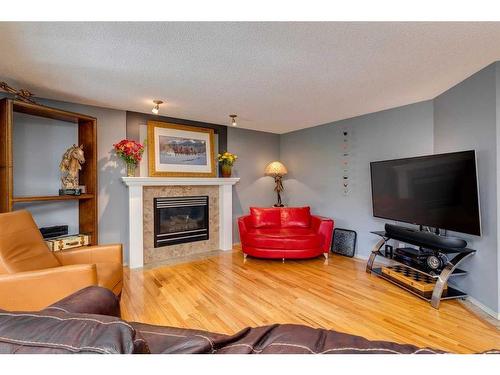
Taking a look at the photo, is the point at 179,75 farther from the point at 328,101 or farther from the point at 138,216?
the point at 138,216

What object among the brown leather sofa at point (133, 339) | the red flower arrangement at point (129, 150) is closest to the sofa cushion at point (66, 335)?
the brown leather sofa at point (133, 339)

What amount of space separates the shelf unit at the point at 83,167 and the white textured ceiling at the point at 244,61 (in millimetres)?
242

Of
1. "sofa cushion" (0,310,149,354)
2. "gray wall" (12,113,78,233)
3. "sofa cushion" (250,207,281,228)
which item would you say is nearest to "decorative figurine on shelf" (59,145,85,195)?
"gray wall" (12,113,78,233)

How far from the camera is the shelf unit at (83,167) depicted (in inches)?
92.5

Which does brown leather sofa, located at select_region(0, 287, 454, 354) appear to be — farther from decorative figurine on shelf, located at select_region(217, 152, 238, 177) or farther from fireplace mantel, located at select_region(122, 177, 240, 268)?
decorative figurine on shelf, located at select_region(217, 152, 238, 177)

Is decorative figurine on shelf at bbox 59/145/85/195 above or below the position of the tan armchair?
above

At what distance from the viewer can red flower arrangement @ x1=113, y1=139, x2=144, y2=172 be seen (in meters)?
3.32

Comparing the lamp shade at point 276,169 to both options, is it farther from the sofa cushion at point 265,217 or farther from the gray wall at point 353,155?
the sofa cushion at point 265,217

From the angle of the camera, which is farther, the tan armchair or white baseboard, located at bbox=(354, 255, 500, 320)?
white baseboard, located at bbox=(354, 255, 500, 320)

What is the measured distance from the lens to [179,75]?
2.35 meters

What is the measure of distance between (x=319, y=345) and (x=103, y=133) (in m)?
3.70

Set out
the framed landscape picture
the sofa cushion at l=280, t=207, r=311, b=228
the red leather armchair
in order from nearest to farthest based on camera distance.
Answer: the red leather armchair
the framed landscape picture
the sofa cushion at l=280, t=207, r=311, b=228

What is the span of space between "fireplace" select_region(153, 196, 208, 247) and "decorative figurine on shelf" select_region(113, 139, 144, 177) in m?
0.62
